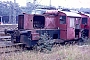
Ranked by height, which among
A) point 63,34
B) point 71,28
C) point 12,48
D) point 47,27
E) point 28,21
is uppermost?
point 28,21

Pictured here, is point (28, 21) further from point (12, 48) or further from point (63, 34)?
point (63, 34)

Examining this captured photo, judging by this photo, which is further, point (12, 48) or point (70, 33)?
point (70, 33)

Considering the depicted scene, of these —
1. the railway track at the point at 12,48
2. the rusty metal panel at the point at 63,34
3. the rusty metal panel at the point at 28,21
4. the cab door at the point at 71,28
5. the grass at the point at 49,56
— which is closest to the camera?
the grass at the point at 49,56

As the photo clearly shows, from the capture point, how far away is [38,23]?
587 inches

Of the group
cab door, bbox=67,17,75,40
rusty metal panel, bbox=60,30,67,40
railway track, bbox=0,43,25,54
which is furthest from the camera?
cab door, bbox=67,17,75,40

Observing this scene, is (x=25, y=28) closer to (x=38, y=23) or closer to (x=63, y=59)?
(x=38, y=23)

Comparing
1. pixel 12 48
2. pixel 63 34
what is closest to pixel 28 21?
pixel 12 48

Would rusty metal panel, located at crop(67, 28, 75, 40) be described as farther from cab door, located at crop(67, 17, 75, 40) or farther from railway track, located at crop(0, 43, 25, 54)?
railway track, located at crop(0, 43, 25, 54)

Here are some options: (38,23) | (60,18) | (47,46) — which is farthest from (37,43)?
(60,18)

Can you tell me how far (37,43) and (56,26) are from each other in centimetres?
357

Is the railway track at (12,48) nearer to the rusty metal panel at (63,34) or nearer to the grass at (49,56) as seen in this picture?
the grass at (49,56)

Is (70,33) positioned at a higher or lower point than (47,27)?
lower

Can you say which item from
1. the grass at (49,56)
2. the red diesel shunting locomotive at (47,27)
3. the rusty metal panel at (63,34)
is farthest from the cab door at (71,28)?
the grass at (49,56)

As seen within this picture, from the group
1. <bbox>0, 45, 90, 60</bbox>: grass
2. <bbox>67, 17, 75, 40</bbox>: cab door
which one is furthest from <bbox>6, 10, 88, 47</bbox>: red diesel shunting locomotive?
<bbox>0, 45, 90, 60</bbox>: grass
